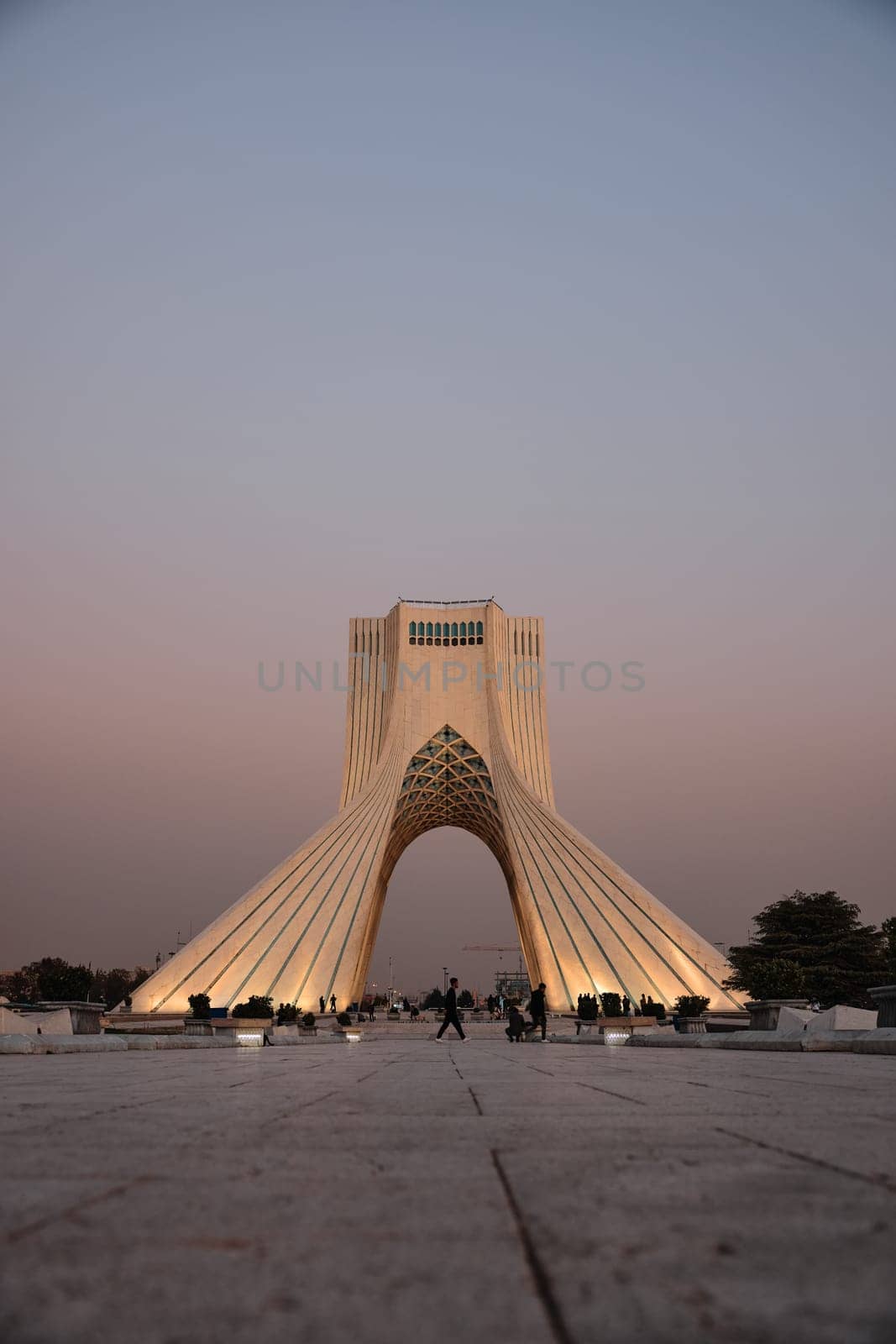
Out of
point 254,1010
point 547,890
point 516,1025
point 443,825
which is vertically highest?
point 443,825

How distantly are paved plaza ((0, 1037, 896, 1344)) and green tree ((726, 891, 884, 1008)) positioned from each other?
30535mm

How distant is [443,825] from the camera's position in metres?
45.5

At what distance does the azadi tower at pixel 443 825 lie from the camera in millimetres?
27016

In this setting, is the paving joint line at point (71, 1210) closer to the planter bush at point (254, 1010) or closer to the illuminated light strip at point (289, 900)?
the planter bush at point (254, 1010)

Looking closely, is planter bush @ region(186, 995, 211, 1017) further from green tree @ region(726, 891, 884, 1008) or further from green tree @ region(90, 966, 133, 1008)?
green tree @ region(90, 966, 133, 1008)

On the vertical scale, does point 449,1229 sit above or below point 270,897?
below

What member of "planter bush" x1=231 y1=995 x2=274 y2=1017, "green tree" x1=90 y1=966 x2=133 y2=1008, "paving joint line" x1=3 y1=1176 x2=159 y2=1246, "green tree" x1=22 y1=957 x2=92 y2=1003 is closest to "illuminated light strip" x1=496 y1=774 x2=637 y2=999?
"planter bush" x1=231 y1=995 x2=274 y2=1017

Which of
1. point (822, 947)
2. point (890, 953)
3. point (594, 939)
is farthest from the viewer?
point (822, 947)

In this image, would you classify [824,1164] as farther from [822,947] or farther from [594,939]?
[822,947]

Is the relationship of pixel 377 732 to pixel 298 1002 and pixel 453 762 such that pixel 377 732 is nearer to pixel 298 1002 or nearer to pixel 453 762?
pixel 453 762

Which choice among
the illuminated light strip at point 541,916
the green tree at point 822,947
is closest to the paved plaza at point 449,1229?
the illuminated light strip at point 541,916

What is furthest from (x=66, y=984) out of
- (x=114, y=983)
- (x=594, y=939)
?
(x=114, y=983)

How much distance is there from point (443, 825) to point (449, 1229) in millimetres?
44813

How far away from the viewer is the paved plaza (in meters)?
0.87
